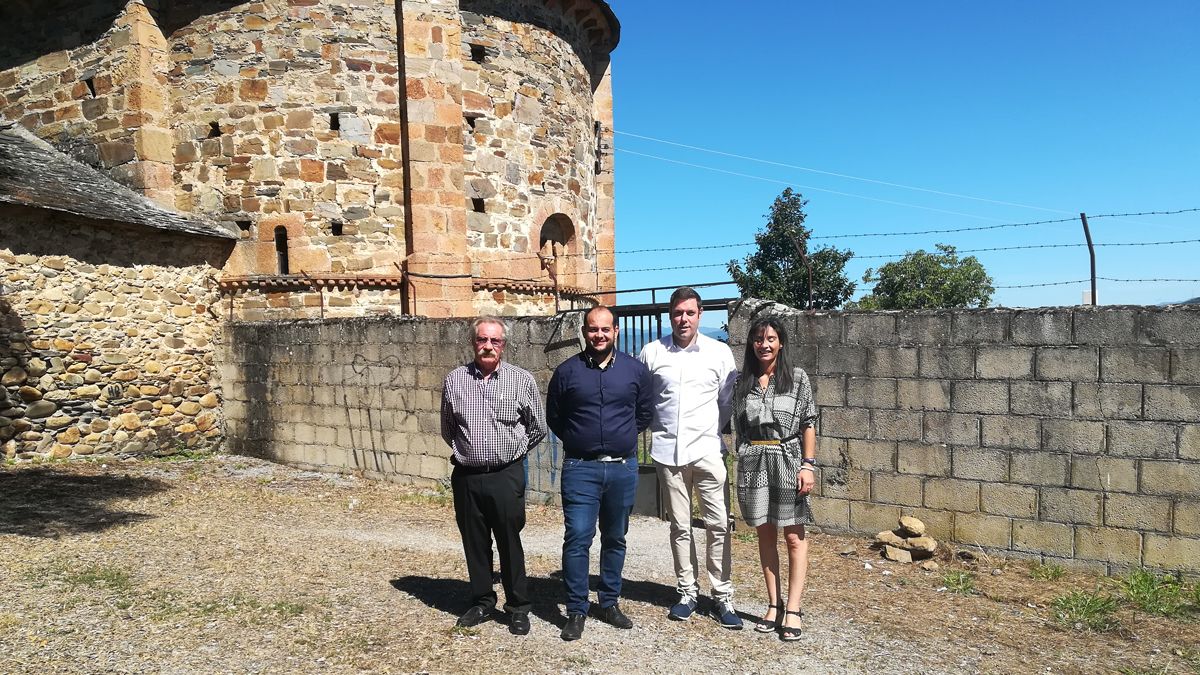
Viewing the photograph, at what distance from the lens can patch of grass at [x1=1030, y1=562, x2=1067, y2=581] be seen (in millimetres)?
5754

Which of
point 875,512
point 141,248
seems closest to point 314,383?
point 141,248

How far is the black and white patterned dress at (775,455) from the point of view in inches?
176

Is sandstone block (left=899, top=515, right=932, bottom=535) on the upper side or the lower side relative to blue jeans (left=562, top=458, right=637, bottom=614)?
lower

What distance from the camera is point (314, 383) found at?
10.6 m

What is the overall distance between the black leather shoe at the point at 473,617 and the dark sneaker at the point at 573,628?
0.52 metres

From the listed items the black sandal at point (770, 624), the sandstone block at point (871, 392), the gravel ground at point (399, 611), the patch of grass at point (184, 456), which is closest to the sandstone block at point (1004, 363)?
the sandstone block at point (871, 392)

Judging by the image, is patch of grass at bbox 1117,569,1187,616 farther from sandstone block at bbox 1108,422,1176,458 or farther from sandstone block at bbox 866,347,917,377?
sandstone block at bbox 866,347,917,377

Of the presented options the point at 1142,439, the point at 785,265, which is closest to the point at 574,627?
the point at 1142,439

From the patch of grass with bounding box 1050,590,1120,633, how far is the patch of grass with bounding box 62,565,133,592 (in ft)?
20.2

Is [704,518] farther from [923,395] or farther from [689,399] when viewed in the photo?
[923,395]

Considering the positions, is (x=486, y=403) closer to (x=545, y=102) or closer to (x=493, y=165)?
(x=493, y=165)

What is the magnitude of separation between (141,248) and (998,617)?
36.4 ft

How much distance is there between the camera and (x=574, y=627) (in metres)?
4.56

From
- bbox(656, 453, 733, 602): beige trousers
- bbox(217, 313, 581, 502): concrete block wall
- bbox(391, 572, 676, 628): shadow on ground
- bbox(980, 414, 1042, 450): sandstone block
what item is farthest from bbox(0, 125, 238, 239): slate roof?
bbox(980, 414, 1042, 450): sandstone block
